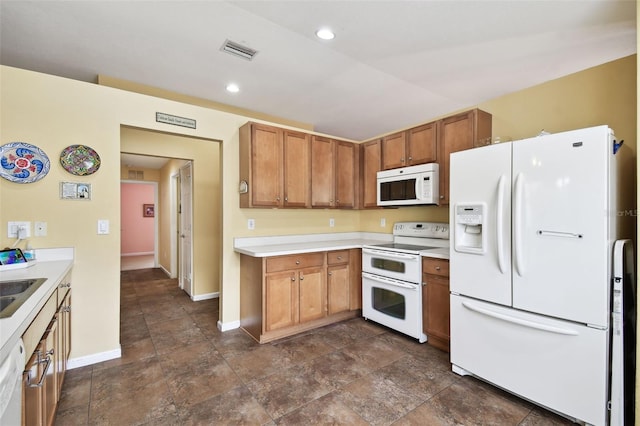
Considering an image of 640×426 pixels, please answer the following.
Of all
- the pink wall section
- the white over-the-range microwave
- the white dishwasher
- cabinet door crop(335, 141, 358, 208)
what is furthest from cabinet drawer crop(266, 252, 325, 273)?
the pink wall section

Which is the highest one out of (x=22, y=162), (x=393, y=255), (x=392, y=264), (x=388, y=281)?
(x=22, y=162)

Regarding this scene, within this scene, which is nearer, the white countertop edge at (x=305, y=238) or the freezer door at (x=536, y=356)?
the freezer door at (x=536, y=356)

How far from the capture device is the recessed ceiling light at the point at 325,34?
2.25m

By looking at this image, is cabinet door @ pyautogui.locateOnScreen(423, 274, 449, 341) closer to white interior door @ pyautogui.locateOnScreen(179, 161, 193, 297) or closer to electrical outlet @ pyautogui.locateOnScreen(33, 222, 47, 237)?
electrical outlet @ pyautogui.locateOnScreen(33, 222, 47, 237)

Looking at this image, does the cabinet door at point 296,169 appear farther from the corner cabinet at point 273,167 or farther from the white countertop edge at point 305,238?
the white countertop edge at point 305,238

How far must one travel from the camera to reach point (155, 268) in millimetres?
6723

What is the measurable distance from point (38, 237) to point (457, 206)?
3360mm

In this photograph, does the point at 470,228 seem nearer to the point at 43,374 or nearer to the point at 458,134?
the point at 458,134

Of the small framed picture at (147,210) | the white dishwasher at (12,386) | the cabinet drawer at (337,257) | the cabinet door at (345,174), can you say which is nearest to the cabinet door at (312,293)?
the cabinet drawer at (337,257)

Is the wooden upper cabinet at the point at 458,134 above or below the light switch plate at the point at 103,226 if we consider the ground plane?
above

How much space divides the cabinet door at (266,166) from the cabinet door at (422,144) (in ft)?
4.94

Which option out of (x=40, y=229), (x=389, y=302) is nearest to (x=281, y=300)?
(x=389, y=302)

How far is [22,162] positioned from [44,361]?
1.70m

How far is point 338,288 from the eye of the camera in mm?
3361
